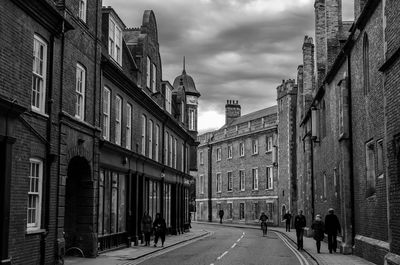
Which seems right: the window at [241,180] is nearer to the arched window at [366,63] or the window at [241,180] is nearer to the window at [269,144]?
the window at [269,144]

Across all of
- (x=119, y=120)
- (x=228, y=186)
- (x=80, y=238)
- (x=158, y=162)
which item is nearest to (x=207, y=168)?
(x=228, y=186)

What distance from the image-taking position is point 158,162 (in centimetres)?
3256

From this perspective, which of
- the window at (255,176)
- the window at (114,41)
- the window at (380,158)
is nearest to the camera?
the window at (380,158)

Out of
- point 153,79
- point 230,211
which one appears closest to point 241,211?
point 230,211

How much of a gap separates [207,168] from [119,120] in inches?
1912

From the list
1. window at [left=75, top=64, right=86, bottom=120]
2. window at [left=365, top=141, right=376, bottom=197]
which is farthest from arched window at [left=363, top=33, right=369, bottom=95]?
window at [left=75, top=64, right=86, bottom=120]

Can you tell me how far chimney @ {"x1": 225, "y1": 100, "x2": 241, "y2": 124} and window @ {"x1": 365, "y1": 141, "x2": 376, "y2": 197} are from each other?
56873 mm

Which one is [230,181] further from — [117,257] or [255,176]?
[117,257]

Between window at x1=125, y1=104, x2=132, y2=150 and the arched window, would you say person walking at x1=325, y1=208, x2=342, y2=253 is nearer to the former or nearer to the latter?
the arched window

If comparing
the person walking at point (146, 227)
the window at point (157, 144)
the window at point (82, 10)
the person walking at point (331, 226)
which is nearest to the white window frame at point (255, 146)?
the window at point (157, 144)

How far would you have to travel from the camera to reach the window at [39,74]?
50.8 ft

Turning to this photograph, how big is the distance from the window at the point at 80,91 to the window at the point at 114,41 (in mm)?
4590

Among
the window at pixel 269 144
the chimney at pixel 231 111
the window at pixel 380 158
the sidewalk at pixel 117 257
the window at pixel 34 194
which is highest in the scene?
the chimney at pixel 231 111

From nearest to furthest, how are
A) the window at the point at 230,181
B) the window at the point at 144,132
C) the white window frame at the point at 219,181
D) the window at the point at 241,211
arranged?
the window at the point at 144,132, the window at the point at 241,211, the window at the point at 230,181, the white window frame at the point at 219,181
